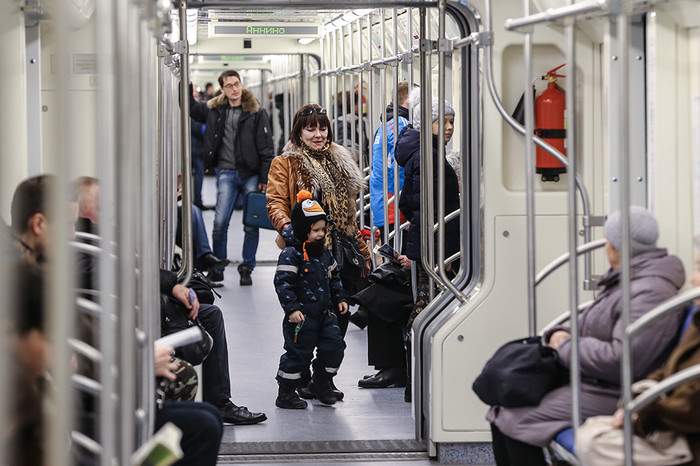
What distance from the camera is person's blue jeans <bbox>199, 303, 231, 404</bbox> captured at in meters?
5.37

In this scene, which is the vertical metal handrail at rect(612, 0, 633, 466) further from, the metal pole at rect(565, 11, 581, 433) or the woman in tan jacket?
the woman in tan jacket

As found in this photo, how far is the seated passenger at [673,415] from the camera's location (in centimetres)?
302

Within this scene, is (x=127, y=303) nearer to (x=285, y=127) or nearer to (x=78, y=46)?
(x=78, y=46)

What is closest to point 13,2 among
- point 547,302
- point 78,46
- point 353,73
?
point 78,46

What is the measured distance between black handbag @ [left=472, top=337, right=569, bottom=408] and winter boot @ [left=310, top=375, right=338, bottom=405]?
239 centimetres

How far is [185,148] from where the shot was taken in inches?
191

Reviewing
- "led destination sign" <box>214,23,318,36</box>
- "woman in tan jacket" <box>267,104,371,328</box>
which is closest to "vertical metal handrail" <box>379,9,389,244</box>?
"woman in tan jacket" <box>267,104,371,328</box>

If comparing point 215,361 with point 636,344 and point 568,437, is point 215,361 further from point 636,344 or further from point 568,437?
point 636,344

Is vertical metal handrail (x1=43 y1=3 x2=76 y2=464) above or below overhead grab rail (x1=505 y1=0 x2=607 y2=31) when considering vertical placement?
below

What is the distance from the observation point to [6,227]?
2.10 m

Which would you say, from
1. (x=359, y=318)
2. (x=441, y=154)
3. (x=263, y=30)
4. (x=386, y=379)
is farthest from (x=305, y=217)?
(x=263, y=30)

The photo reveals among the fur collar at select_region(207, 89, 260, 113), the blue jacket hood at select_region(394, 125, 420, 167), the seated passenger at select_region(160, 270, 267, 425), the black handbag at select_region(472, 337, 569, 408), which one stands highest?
the fur collar at select_region(207, 89, 260, 113)

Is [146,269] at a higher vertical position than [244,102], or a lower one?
lower

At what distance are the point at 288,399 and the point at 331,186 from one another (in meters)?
1.29
